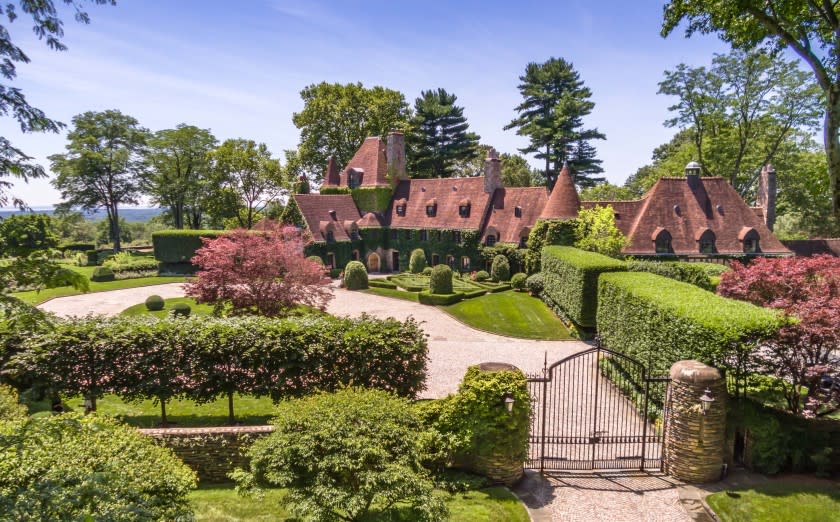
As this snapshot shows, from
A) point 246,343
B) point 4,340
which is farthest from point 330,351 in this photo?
point 4,340

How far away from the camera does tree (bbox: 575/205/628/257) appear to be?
3256cm

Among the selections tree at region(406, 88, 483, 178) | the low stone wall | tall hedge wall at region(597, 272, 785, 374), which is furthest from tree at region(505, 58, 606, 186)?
the low stone wall

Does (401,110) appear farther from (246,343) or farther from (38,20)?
(38,20)

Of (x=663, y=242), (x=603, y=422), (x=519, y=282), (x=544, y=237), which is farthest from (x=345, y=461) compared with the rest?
(x=663, y=242)

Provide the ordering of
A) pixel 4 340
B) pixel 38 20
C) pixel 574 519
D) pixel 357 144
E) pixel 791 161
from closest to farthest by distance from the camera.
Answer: pixel 38 20 < pixel 574 519 < pixel 4 340 < pixel 791 161 < pixel 357 144

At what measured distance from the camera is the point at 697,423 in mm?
11594

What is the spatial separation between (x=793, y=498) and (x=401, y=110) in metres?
55.5

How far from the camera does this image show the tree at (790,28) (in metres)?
11.0

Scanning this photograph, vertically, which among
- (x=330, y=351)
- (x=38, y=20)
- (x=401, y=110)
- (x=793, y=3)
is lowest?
(x=330, y=351)

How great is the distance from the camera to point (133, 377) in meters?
13.9

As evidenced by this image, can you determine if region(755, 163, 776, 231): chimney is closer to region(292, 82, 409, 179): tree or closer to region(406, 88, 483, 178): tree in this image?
region(406, 88, 483, 178): tree

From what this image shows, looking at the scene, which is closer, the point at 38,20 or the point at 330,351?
the point at 38,20

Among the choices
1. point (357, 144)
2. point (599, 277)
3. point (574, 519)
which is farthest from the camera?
point (357, 144)

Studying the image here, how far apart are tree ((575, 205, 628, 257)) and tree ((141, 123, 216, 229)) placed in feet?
145
